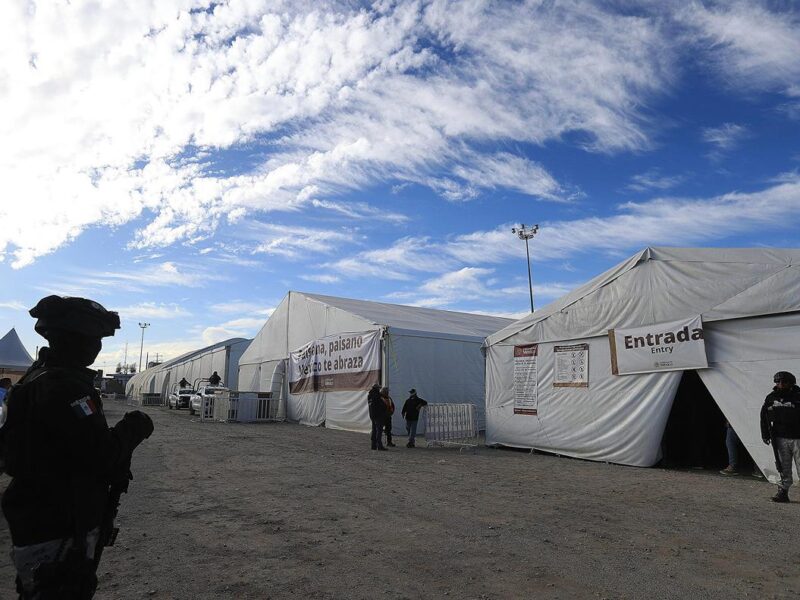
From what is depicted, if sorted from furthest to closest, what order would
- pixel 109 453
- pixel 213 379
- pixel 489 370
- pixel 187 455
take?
pixel 213 379, pixel 489 370, pixel 187 455, pixel 109 453

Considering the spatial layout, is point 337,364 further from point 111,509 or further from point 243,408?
point 111,509

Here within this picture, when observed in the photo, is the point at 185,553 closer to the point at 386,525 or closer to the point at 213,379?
the point at 386,525

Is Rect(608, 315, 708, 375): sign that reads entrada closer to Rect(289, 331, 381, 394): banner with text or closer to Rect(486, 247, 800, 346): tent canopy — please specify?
Rect(486, 247, 800, 346): tent canopy

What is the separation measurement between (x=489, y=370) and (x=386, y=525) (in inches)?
334

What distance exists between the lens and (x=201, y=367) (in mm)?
40219

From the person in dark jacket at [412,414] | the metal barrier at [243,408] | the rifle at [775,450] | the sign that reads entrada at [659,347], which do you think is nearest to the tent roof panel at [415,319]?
the person in dark jacket at [412,414]

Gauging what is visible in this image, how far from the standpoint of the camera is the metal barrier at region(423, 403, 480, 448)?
14.1 meters

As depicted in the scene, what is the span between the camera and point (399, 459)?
38.1 ft

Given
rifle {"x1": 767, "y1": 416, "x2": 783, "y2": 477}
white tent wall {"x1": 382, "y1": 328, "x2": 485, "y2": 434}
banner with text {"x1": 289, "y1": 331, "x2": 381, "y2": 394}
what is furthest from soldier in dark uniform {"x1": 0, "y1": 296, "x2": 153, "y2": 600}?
banner with text {"x1": 289, "y1": 331, "x2": 381, "y2": 394}

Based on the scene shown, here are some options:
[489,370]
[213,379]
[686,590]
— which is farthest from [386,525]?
[213,379]

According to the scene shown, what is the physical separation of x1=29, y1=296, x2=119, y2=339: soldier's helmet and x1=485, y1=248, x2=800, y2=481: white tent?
936cm

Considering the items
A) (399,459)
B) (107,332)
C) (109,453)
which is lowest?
(399,459)

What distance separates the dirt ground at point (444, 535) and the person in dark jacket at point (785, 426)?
0.37m

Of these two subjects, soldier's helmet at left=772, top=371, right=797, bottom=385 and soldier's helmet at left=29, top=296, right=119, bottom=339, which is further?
soldier's helmet at left=772, top=371, right=797, bottom=385
